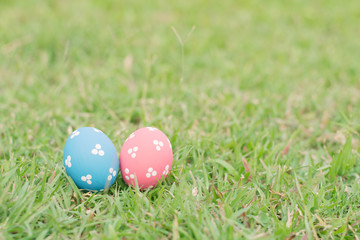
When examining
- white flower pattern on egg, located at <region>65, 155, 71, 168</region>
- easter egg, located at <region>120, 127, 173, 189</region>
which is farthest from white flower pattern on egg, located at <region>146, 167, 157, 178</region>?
white flower pattern on egg, located at <region>65, 155, 71, 168</region>

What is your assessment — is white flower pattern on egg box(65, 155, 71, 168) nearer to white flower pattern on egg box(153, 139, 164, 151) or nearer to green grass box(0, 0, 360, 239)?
green grass box(0, 0, 360, 239)

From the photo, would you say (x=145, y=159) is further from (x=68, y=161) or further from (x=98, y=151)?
(x=68, y=161)

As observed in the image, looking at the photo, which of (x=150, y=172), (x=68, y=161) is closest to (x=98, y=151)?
(x=68, y=161)

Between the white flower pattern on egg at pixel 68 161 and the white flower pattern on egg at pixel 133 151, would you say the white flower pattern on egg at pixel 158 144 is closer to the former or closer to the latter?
the white flower pattern on egg at pixel 133 151

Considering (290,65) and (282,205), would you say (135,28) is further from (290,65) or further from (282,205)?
(282,205)

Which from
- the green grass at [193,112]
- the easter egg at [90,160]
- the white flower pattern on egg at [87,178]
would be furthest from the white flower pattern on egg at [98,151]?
the green grass at [193,112]

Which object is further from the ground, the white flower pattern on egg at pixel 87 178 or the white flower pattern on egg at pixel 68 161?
the white flower pattern on egg at pixel 68 161

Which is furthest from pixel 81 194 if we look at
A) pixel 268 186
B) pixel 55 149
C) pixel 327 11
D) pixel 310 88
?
pixel 327 11
